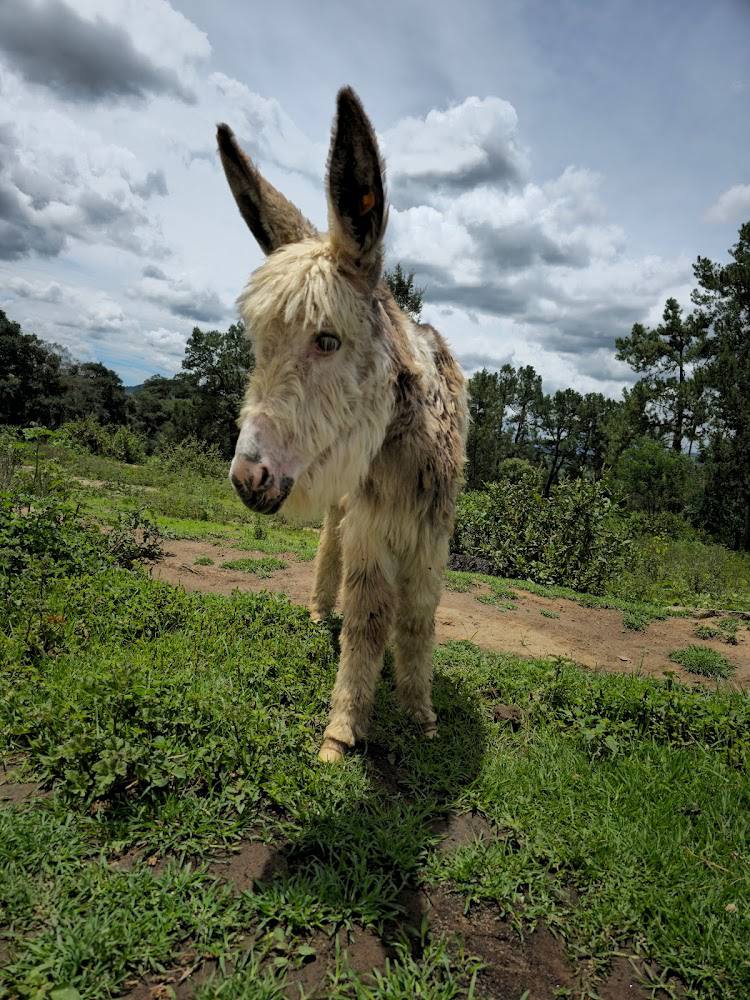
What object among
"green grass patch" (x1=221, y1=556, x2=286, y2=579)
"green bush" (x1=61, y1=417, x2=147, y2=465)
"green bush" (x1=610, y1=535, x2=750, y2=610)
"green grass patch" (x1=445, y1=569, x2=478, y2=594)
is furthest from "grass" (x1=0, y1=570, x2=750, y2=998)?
"green bush" (x1=61, y1=417, x2=147, y2=465)

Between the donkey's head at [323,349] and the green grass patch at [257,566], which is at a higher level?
the donkey's head at [323,349]

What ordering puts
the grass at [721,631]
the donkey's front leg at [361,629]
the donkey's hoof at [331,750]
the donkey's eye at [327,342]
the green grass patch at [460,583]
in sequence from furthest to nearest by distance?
the green grass patch at [460,583]
the grass at [721,631]
the donkey's front leg at [361,629]
the donkey's hoof at [331,750]
the donkey's eye at [327,342]

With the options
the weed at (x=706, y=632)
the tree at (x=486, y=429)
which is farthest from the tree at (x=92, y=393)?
the weed at (x=706, y=632)

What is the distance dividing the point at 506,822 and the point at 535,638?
3.67 meters

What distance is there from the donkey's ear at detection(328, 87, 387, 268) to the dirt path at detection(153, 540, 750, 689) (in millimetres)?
4018

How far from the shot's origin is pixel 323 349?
2.27m

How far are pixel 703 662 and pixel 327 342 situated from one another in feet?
17.9

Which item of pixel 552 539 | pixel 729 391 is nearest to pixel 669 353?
pixel 729 391

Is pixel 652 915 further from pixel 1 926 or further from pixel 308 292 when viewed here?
pixel 308 292

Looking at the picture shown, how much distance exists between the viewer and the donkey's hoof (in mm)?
2830

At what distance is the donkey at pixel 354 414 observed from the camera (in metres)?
2.15

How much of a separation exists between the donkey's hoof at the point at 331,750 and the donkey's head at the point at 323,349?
133cm

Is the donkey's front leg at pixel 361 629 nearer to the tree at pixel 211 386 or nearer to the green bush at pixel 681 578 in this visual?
the green bush at pixel 681 578

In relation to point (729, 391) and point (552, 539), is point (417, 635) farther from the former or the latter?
point (729, 391)
